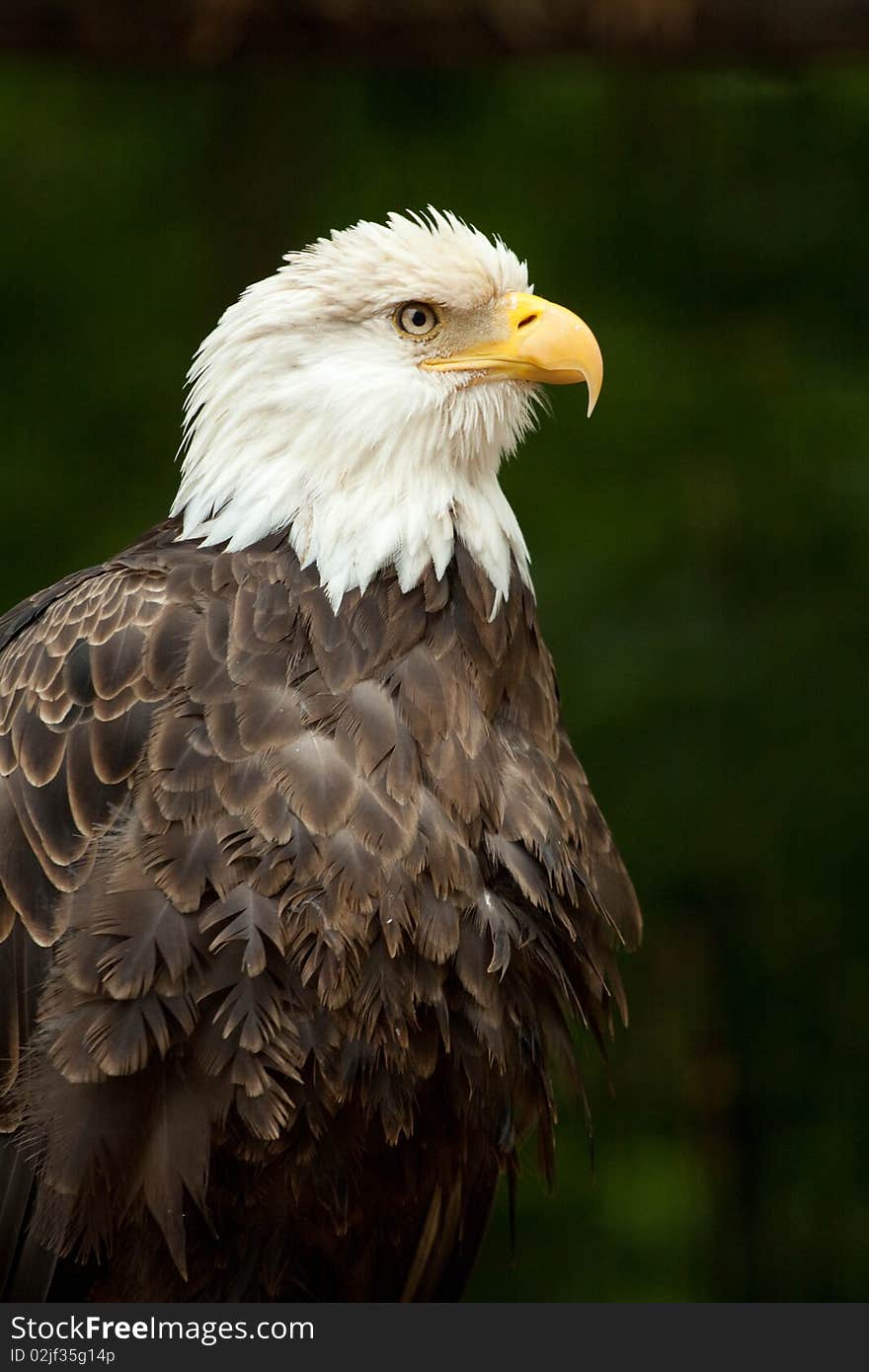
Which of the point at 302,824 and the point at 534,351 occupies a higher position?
the point at 534,351

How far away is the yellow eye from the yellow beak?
61mm

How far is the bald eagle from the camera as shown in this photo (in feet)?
10.7

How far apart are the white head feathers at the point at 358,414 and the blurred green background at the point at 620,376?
220 centimetres

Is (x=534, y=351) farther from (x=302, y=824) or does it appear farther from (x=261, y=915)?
(x=261, y=915)

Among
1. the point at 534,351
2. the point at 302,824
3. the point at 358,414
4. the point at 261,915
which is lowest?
the point at 261,915

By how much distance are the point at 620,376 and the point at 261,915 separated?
10.2ft

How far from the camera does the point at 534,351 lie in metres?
3.59

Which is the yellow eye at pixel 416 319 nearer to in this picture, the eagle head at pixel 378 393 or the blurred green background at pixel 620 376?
the eagle head at pixel 378 393

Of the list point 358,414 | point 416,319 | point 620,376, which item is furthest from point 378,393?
point 620,376

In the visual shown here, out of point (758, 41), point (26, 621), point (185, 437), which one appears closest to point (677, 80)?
point (758, 41)

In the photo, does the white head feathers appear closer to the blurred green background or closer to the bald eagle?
the bald eagle

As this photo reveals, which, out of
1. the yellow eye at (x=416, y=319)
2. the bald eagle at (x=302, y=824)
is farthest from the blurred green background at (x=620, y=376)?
→ the yellow eye at (x=416, y=319)

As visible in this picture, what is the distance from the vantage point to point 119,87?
19.4 feet

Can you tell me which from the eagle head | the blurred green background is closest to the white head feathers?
the eagle head
